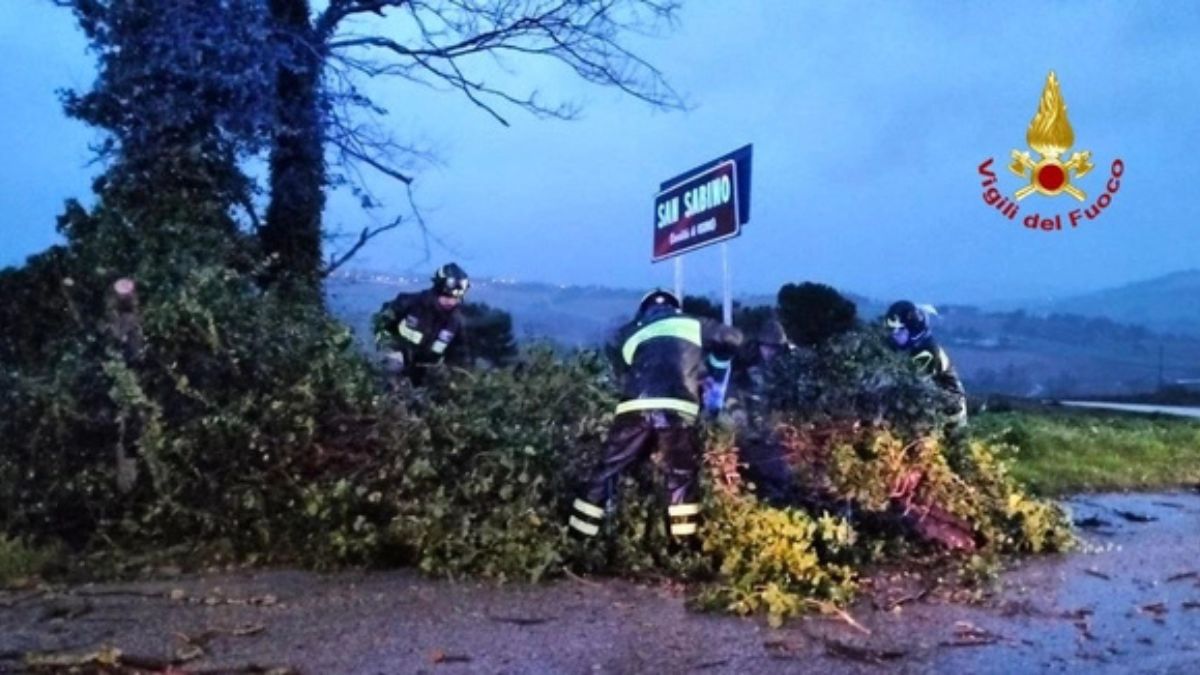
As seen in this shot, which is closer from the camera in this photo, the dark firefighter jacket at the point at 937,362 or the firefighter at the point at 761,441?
the firefighter at the point at 761,441

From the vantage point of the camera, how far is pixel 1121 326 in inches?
1088

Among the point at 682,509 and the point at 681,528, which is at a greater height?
the point at 682,509

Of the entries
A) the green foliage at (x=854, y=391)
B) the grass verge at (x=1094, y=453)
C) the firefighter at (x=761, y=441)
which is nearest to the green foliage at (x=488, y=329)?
the firefighter at (x=761, y=441)

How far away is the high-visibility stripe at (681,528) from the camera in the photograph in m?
8.33

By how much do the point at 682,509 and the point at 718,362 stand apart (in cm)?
138

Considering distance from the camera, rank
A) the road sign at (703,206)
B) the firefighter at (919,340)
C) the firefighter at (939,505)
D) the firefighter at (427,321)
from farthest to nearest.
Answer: the firefighter at (919,340)
the firefighter at (427,321)
the road sign at (703,206)
the firefighter at (939,505)

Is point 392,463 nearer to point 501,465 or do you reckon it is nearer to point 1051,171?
point 501,465

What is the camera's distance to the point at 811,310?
16000 mm

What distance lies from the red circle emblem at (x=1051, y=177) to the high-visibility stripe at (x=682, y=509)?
5.03 m

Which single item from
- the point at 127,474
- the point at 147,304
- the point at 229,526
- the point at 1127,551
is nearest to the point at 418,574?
the point at 229,526

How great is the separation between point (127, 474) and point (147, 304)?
119 centimetres

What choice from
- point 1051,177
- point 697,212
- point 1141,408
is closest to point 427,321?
point 697,212

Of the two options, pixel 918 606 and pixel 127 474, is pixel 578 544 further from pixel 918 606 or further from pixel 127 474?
Answer: pixel 127 474

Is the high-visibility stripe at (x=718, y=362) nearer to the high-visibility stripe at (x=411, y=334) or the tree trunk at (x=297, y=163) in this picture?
the high-visibility stripe at (x=411, y=334)
